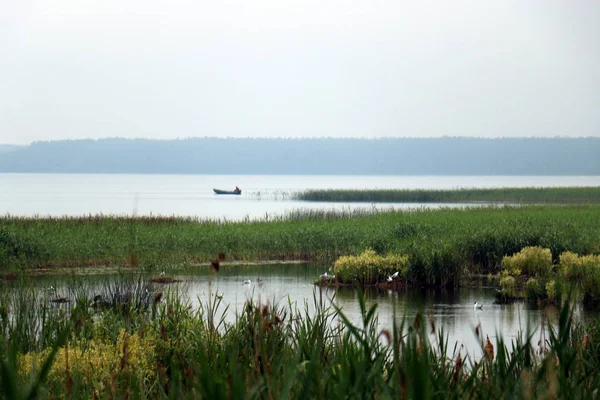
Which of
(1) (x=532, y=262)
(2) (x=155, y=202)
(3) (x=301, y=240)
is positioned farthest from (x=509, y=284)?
(2) (x=155, y=202)

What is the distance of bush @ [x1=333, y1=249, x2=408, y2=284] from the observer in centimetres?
2030

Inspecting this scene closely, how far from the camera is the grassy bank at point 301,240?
2144 centimetres

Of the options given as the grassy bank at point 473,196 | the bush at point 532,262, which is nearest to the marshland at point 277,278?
the bush at point 532,262

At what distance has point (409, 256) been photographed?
67.3ft

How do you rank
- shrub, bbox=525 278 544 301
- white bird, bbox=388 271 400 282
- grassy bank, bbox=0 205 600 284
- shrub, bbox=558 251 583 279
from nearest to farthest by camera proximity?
shrub, bbox=558 251 583 279 → shrub, bbox=525 278 544 301 → white bird, bbox=388 271 400 282 → grassy bank, bbox=0 205 600 284

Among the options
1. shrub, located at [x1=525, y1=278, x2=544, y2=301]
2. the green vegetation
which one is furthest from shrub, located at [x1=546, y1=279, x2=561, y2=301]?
shrub, located at [x1=525, y1=278, x2=544, y2=301]

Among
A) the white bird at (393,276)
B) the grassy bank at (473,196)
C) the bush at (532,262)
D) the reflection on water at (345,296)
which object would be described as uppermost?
the grassy bank at (473,196)

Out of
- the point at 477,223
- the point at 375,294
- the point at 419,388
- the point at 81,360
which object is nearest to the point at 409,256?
the point at 375,294

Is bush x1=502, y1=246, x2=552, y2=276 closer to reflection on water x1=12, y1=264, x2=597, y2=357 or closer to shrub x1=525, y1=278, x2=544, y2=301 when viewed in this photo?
reflection on water x1=12, y1=264, x2=597, y2=357

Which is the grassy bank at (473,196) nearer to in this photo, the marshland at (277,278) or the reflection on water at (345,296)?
the marshland at (277,278)

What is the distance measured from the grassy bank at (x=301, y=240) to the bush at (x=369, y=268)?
285mm

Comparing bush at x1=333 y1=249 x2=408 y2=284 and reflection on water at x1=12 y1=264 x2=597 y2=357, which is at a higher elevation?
bush at x1=333 y1=249 x2=408 y2=284

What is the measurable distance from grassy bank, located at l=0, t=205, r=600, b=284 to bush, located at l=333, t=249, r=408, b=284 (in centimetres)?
28

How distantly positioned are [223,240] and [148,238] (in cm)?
226
